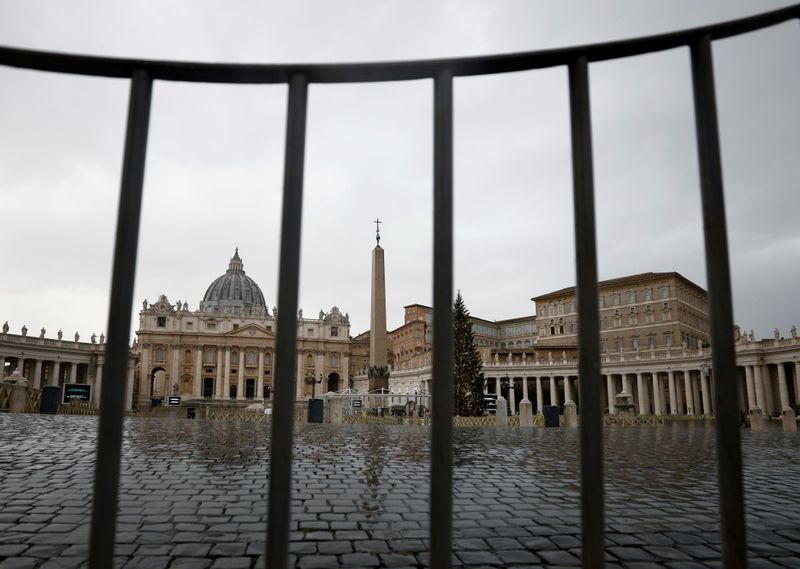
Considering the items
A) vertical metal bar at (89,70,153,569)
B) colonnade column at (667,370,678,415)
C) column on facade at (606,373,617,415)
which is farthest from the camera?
column on facade at (606,373,617,415)

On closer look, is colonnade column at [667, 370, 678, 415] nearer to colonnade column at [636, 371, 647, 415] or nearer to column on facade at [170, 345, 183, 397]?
colonnade column at [636, 371, 647, 415]

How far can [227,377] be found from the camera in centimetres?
10181

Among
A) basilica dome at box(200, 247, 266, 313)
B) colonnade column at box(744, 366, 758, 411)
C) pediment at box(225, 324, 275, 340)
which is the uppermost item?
basilica dome at box(200, 247, 266, 313)

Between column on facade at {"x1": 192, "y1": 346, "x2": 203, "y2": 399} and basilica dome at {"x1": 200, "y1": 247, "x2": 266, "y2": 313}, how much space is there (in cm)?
1786

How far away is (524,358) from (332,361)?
50207mm

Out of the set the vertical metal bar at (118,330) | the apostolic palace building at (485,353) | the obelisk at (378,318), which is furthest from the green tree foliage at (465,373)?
the vertical metal bar at (118,330)

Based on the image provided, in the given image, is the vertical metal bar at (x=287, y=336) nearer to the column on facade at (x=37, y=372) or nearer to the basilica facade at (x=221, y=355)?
the column on facade at (x=37, y=372)

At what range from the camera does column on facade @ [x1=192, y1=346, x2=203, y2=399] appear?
99062 millimetres

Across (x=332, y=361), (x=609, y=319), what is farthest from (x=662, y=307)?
(x=332, y=361)

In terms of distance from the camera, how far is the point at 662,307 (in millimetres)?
69562

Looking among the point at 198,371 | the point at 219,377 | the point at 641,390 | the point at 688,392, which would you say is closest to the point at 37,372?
the point at 198,371

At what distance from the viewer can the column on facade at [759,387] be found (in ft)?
171

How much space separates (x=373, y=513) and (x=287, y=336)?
12.1ft

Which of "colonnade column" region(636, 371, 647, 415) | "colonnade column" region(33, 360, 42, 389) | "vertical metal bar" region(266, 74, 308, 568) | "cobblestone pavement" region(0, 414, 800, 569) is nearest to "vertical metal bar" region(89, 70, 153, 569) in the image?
"vertical metal bar" region(266, 74, 308, 568)
